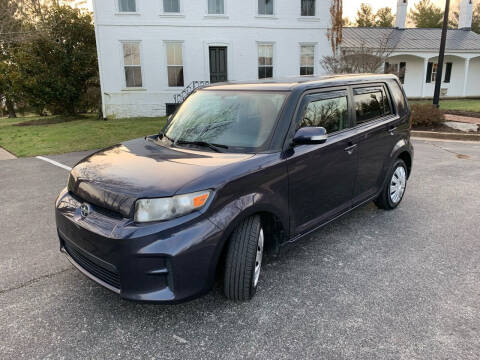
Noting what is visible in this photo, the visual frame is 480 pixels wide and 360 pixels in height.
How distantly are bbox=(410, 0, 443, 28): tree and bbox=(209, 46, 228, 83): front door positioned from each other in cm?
4073

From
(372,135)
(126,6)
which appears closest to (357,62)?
(126,6)

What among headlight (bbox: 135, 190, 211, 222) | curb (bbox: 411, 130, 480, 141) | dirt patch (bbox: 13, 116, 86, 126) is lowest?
dirt patch (bbox: 13, 116, 86, 126)

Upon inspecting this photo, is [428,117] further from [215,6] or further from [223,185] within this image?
[215,6]

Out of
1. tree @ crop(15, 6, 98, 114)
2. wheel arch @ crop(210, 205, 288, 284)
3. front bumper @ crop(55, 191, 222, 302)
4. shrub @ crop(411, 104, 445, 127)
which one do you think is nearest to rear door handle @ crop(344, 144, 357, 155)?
wheel arch @ crop(210, 205, 288, 284)

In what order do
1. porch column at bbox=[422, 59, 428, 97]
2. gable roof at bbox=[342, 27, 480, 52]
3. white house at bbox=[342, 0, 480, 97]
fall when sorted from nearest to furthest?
gable roof at bbox=[342, 27, 480, 52]
white house at bbox=[342, 0, 480, 97]
porch column at bbox=[422, 59, 428, 97]

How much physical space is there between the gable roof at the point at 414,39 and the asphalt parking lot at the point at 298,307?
2204cm

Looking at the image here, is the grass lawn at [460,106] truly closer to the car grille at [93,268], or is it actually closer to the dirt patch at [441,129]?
the dirt patch at [441,129]

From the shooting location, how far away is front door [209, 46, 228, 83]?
1853cm

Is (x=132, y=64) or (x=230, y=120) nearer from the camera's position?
(x=230, y=120)

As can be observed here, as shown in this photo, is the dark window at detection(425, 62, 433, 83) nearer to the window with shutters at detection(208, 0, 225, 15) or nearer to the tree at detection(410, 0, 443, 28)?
the window with shutters at detection(208, 0, 225, 15)

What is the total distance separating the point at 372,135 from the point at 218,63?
15.6 meters

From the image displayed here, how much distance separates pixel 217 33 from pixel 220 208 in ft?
56.4

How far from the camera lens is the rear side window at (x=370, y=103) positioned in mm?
4168

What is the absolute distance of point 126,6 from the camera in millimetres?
17344
